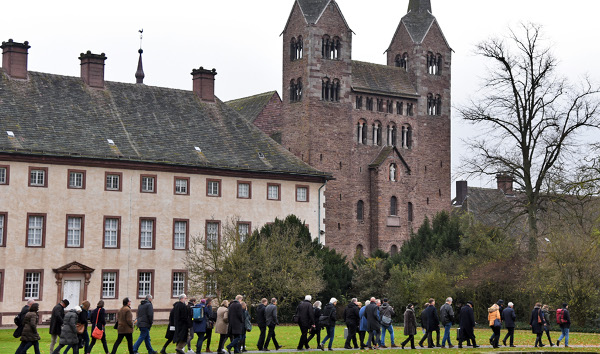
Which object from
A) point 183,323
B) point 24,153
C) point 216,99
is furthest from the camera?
point 216,99

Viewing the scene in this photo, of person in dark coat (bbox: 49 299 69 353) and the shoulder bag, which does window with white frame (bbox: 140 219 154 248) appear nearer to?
person in dark coat (bbox: 49 299 69 353)

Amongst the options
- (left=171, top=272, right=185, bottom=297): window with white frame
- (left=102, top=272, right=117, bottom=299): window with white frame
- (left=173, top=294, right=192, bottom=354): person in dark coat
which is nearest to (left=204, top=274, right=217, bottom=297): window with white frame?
(left=171, top=272, right=185, bottom=297): window with white frame

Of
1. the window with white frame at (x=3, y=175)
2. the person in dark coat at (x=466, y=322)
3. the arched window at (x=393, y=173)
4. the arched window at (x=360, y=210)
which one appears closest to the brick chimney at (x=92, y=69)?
the window with white frame at (x=3, y=175)

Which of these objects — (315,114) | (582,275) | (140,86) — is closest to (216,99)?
(140,86)

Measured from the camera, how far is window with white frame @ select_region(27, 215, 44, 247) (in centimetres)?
5219

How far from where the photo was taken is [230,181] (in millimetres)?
59000

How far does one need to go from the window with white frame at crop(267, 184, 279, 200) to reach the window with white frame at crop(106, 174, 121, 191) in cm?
963

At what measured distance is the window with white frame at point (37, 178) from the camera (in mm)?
52281

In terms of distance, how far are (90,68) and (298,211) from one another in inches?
591

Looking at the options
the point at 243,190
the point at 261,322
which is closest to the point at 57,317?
the point at 261,322

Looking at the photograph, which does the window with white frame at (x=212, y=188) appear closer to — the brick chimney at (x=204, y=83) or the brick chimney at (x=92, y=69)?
the brick chimney at (x=204, y=83)

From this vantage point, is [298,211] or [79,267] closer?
[79,267]

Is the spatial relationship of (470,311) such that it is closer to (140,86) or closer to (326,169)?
(140,86)

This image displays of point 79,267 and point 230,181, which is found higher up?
point 230,181
